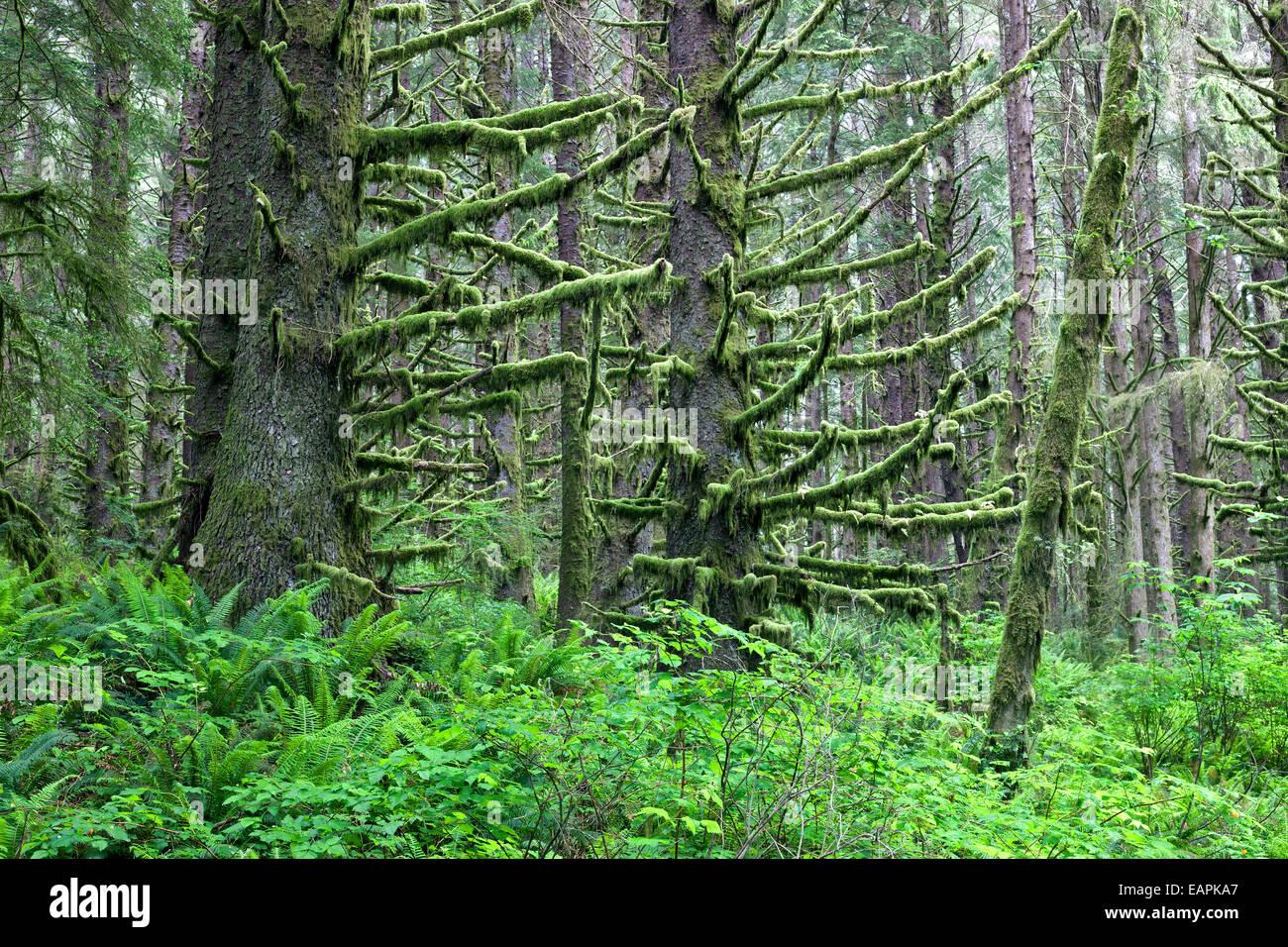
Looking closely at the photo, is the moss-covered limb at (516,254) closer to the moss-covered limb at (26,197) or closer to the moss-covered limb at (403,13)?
the moss-covered limb at (403,13)

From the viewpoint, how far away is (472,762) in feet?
16.6

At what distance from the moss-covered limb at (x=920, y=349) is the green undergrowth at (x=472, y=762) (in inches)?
105

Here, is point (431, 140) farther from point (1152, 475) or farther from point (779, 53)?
point (1152, 475)

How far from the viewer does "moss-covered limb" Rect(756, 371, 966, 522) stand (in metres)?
6.66

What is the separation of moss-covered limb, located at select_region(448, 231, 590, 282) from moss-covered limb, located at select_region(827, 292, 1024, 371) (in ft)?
7.81

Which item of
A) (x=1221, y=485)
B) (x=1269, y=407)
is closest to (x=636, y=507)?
(x=1221, y=485)

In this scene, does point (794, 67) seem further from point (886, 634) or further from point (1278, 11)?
point (886, 634)

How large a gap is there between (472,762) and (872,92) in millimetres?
6166

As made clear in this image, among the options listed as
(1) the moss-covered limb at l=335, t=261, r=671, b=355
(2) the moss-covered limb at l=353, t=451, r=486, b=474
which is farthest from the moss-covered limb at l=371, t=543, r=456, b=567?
(1) the moss-covered limb at l=335, t=261, r=671, b=355

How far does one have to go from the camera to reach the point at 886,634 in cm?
1572

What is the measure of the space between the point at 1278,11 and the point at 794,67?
15.2 metres

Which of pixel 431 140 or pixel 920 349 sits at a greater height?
pixel 431 140
